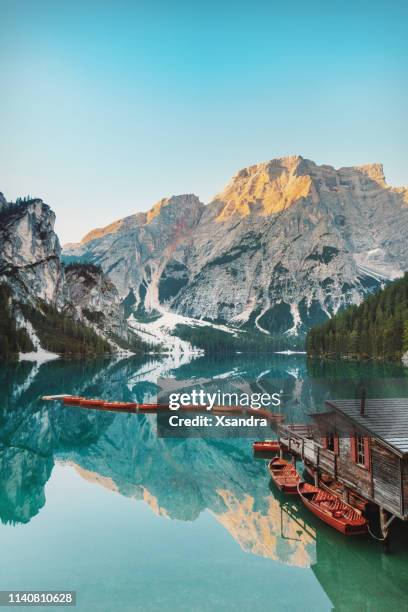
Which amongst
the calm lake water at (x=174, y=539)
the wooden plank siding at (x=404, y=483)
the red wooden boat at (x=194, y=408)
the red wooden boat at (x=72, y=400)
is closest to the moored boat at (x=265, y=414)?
the red wooden boat at (x=194, y=408)

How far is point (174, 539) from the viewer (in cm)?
2620

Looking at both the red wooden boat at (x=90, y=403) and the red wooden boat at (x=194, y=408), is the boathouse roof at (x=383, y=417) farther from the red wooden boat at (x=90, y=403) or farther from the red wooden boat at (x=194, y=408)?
the red wooden boat at (x=90, y=403)

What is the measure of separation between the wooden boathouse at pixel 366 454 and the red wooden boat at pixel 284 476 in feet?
5.25

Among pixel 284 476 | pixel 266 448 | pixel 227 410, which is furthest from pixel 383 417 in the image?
pixel 227 410

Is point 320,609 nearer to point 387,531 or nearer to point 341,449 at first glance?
point 387,531

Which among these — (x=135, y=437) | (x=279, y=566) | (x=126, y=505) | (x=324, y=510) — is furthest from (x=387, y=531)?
(x=135, y=437)

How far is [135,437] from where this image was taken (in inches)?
2243

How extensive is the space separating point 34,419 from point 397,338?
10750cm

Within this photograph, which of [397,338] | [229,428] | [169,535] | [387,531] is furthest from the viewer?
[397,338]

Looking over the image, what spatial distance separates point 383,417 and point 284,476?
11.2 meters

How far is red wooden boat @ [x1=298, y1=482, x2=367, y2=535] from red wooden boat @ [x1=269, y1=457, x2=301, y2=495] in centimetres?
85

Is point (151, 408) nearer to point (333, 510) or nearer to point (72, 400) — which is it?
point (72, 400)

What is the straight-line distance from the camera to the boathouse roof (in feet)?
78.4

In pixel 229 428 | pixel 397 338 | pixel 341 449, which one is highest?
pixel 397 338
